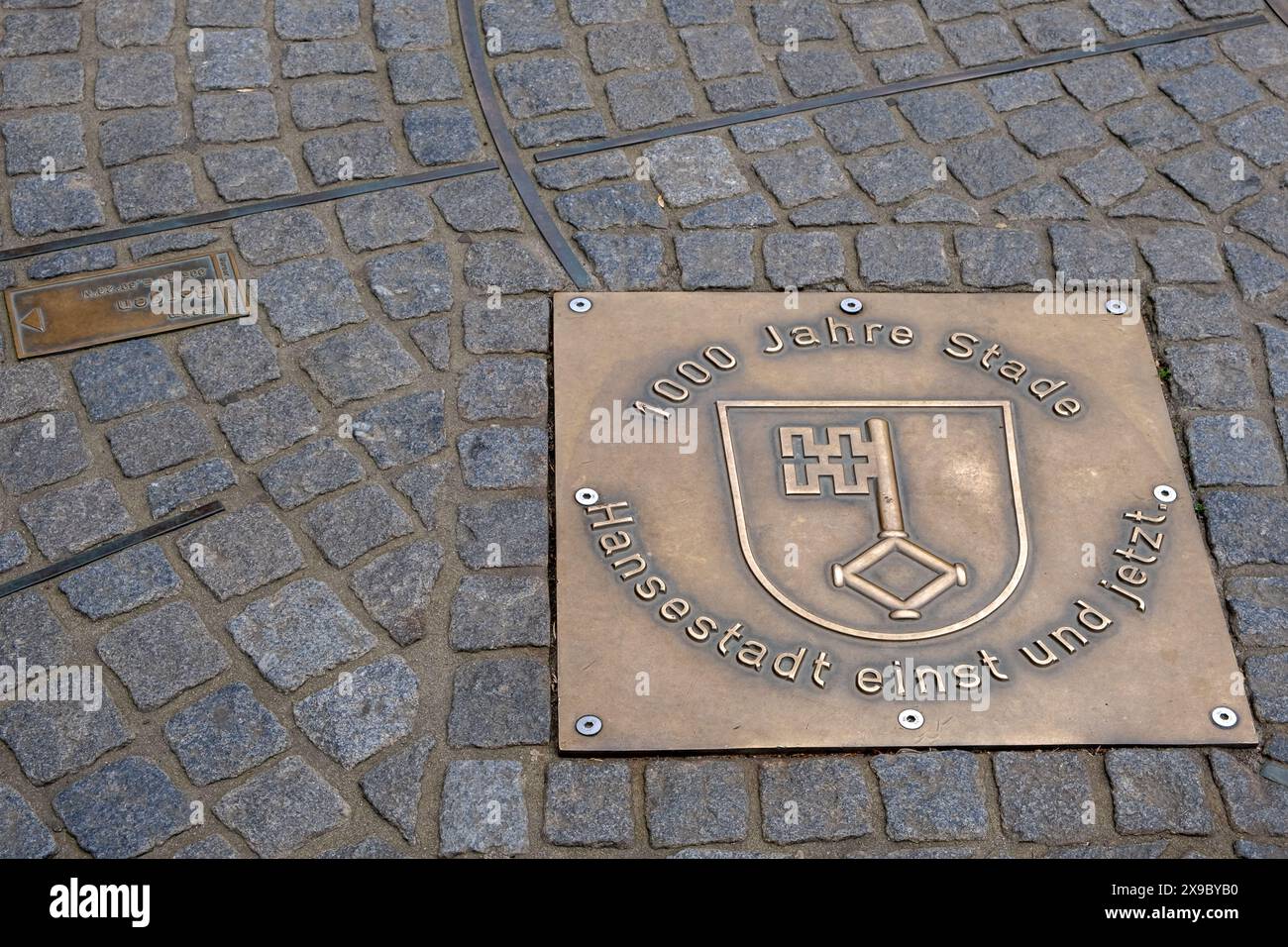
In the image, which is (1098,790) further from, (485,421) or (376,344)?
(376,344)

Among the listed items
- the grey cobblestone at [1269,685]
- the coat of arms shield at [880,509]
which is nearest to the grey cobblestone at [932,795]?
the coat of arms shield at [880,509]

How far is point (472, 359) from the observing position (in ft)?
12.6

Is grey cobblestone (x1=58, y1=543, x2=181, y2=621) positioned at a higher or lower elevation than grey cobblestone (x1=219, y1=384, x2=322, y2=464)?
lower

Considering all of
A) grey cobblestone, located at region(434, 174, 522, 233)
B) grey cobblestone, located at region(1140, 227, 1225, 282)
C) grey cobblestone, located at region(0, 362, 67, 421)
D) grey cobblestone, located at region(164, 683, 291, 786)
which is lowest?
grey cobblestone, located at region(164, 683, 291, 786)

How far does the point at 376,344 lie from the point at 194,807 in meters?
1.40

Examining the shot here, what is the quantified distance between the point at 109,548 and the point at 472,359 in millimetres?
1069

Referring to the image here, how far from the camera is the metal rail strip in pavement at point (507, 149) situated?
4.08 m

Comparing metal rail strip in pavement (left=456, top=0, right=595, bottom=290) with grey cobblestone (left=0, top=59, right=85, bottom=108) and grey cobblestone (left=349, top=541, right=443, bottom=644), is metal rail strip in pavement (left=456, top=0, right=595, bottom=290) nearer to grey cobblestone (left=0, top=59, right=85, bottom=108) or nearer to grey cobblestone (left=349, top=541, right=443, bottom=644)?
grey cobblestone (left=349, top=541, right=443, bottom=644)

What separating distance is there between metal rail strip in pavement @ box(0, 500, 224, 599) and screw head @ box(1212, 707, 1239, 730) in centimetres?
245

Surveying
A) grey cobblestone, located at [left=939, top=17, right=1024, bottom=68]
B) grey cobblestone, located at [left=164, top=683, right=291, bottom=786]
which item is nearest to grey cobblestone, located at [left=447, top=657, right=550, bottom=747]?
grey cobblestone, located at [left=164, top=683, right=291, bottom=786]

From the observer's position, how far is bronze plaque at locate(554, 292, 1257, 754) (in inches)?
125

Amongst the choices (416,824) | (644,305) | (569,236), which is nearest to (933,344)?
(644,305)

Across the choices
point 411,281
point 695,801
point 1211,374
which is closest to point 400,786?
point 695,801

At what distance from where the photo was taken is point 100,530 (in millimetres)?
3430
